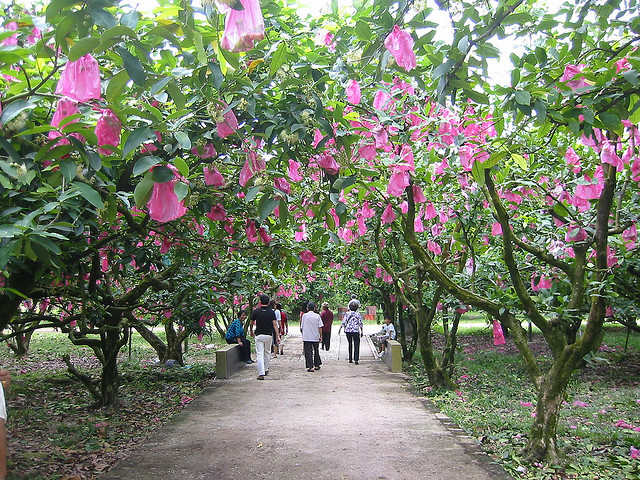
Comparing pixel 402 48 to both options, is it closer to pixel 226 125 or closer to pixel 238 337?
pixel 226 125

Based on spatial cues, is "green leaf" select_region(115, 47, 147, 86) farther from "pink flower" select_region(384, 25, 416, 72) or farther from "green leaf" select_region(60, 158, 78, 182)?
"pink flower" select_region(384, 25, 416, 72)

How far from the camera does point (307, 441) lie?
17.5 ft

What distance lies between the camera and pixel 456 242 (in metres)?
7.36

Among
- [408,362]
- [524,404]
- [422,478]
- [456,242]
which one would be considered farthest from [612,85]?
[408,362]

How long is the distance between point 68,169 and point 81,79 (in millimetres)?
476

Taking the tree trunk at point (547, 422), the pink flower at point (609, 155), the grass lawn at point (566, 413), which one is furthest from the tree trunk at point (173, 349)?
the pink flower at point (609, 155)

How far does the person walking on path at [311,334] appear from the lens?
10695 mm

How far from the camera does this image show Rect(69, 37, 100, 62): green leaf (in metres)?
1.60

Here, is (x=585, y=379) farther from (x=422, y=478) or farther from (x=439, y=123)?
(x=439, y=123)

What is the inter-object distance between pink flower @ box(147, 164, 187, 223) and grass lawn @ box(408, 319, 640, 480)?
142 inches

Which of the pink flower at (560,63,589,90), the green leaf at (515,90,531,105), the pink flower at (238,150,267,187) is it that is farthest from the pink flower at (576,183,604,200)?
the pink flower at (238,150,267,187)

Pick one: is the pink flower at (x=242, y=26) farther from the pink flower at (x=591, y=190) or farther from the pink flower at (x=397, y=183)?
the pink flower at (x=591, y=190)

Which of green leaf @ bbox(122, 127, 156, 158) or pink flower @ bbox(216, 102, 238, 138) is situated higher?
pink flower @ bbox(216, 102, 238, 138)

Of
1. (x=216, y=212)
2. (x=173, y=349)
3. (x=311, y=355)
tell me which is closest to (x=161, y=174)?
(x=216, y=212)
